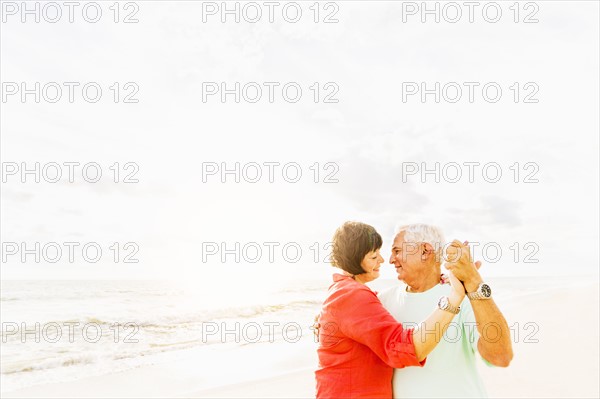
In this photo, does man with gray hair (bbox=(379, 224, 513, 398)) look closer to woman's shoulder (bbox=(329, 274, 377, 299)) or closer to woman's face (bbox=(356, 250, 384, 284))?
woman's face (bbox=(356, 250, 384, 284))

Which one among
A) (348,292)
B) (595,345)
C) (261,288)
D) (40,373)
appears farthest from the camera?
(261,288)

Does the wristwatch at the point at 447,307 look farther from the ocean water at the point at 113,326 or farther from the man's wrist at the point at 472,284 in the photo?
the ocean water at the point at 113,326

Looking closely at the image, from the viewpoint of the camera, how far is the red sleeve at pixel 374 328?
2250mm

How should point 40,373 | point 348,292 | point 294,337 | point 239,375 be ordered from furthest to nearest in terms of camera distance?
1. point 294,337
2. point 40,373
3. point 239,375
4. point 348,292

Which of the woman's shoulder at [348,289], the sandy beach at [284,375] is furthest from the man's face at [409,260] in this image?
the sandy beach at [284,375]

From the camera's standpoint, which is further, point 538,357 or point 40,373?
point 40,373

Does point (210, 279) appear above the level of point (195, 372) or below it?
below

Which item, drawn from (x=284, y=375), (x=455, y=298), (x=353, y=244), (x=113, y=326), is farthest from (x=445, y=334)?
(x=113, y=326)

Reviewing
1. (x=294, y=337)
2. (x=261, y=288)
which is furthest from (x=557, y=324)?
(x=261, y=288)

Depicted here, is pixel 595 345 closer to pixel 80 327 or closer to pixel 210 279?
pixel 80 327

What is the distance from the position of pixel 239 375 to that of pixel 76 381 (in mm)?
2902

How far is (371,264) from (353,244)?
5.0 inches

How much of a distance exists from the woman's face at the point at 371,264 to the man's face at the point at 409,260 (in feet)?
0.35

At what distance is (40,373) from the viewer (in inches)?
412
